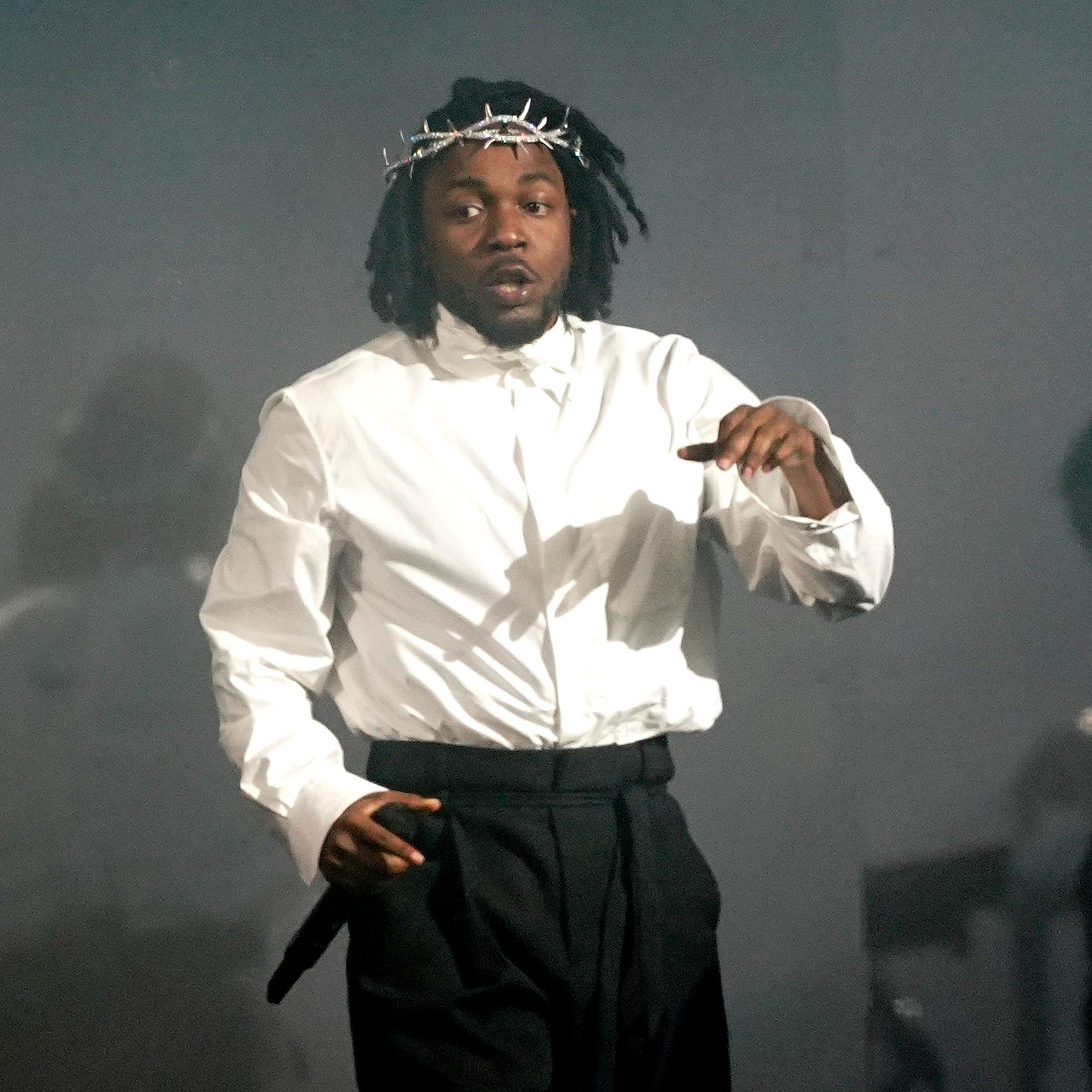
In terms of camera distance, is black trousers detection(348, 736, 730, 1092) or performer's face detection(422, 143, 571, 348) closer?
black trousers detection(348, 736, 730, 1092)

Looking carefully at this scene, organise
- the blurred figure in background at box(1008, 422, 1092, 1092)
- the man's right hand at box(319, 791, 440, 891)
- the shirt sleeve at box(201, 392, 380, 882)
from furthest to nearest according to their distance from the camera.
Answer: the blurred figure in background at box(1008, 422, 1092, 1092), the shirt sleeve at box(201, 392, 380, 882), the man's right hand at box(319, 791, 440, 891)

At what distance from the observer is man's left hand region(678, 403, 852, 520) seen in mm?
1268

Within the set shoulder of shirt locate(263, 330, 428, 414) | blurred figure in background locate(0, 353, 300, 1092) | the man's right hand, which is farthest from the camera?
blurred figure in background locate(0, 353, 300, 1092)

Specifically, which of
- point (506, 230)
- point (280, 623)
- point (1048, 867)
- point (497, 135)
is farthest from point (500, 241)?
point (1048, 867)

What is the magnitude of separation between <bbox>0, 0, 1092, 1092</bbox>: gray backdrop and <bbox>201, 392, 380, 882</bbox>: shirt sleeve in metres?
0.31

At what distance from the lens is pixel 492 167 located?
4.90 ft

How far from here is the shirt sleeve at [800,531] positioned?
4.31 feet

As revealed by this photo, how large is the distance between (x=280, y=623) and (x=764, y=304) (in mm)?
708

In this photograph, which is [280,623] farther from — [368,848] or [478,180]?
[478,180]

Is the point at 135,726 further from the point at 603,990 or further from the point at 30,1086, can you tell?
the point at 603,990

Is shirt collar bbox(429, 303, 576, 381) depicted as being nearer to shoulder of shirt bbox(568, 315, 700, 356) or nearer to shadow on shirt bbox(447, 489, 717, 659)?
shoulder of shirt bbox(568, 315, 700, 356)

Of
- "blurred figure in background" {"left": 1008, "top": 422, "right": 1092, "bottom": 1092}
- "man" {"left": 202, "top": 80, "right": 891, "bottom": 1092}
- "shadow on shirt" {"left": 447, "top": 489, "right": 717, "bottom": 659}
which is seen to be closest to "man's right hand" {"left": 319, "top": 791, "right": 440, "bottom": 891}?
"man" {"left": 202, "top": 80, "right": 891, "bottom": 1092}

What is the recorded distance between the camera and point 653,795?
1.39 meters

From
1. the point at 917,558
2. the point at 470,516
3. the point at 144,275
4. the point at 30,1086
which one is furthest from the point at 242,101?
the point at 30,1086
